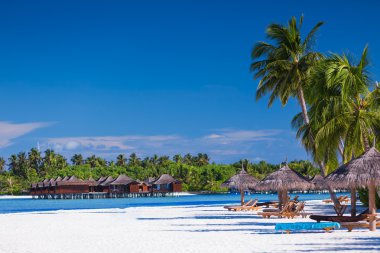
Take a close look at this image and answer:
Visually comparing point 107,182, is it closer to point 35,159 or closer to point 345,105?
point 35,159

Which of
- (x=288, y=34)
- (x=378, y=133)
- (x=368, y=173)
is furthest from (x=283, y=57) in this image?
(x=368, y=173)

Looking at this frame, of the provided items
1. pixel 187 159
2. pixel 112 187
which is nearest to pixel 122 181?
pixel 112 187

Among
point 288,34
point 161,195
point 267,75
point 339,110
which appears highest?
point 288,34

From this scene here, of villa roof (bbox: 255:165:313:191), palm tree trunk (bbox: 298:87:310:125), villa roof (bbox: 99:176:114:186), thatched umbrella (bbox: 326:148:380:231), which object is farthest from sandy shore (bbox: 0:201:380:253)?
villa roof (bbox: 99:176:114:186)

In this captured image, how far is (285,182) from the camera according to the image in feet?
81.7

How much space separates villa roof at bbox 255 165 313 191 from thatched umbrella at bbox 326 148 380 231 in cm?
818

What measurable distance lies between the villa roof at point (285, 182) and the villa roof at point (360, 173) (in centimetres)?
818

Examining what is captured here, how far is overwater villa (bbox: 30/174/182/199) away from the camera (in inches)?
3499

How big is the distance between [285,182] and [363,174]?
9.08 meters

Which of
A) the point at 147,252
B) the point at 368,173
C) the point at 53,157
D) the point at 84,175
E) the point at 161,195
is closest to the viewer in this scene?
the point at 147,252

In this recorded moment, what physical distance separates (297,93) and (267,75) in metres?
1.55

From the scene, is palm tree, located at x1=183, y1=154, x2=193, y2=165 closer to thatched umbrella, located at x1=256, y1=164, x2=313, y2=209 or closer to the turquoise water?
the turquoise water

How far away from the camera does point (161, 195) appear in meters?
93.9

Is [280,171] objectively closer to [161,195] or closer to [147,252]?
[147,252]
